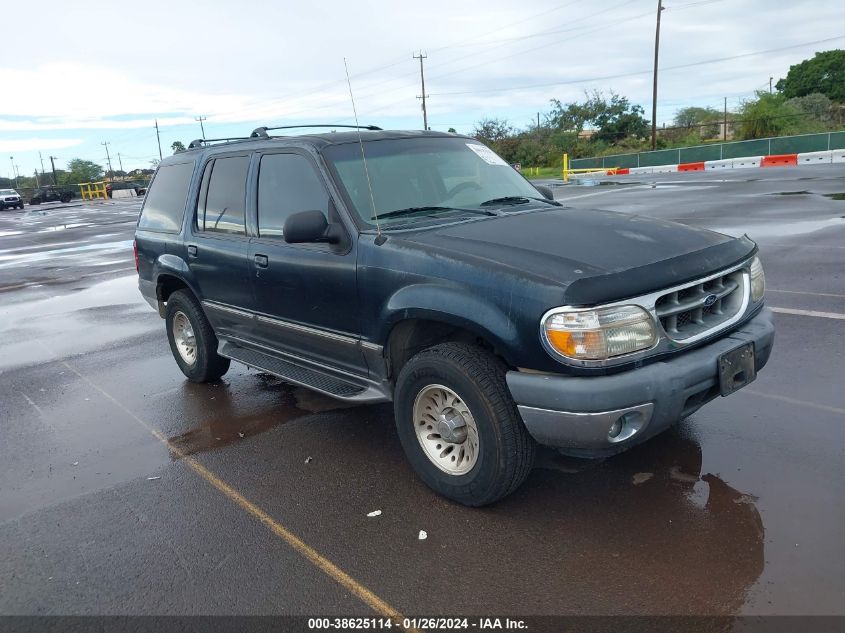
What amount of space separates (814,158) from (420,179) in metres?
32.9

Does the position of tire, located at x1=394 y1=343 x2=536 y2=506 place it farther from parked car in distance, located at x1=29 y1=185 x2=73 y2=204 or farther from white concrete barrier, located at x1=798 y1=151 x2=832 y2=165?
parked car in distance, located at x1=29 y1=185 x2=73 y2=204

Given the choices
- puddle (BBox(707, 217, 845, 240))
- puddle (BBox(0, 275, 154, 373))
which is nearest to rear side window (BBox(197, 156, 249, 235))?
puddle (BBox(0, 275, 154, 373))

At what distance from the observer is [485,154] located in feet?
17.0

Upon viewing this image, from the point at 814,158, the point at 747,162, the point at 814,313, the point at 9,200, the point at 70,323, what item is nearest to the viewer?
the point at 814,313

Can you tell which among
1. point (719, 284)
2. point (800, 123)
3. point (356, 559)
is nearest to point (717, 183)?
point (719, 284)

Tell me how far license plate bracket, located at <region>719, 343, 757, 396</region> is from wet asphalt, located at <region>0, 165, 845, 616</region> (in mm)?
574

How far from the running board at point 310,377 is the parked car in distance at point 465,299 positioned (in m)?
0.01

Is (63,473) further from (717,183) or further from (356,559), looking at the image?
(717,183)

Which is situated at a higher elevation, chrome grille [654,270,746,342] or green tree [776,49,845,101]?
green tree [776,49,845,101]

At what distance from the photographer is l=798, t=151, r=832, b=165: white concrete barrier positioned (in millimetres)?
30859

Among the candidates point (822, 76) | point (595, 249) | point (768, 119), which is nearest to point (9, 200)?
point (768, 119)

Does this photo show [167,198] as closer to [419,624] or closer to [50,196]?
[419,624]

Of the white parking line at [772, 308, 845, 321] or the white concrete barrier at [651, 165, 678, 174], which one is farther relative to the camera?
the white concrete barrier at [651, 165, 678, 174]

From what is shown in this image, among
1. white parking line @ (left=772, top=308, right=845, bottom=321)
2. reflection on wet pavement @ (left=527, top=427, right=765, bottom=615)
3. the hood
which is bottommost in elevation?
reflection on wet pavement @ (left=527, top=427, right=765, bottom=615)
